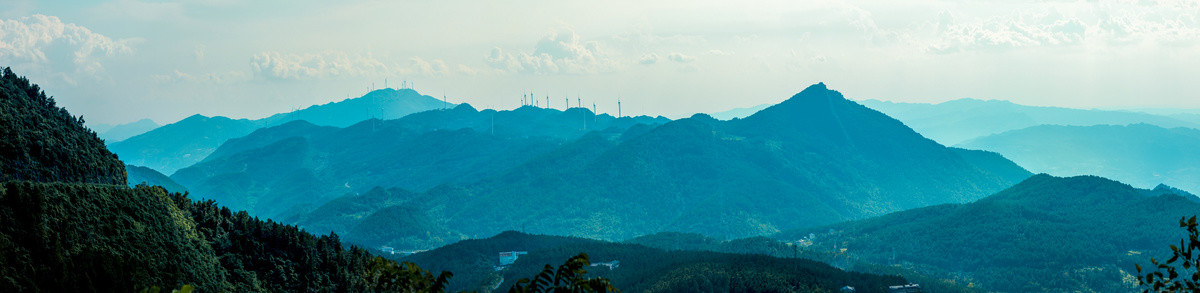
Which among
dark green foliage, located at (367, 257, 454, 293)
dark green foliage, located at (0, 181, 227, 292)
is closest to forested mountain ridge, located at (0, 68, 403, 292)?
dark green foliage, located at (0, 181, 227, 292)

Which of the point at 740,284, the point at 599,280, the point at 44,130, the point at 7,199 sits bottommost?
the point at 740,284

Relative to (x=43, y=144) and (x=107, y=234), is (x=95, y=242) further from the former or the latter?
(x=43, y=144)

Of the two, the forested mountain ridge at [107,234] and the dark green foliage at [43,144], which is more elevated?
the dark green foliage at [43,144]

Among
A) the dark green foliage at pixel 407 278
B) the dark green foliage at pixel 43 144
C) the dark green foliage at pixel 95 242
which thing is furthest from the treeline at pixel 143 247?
the dark green foliage at pixel 407 278

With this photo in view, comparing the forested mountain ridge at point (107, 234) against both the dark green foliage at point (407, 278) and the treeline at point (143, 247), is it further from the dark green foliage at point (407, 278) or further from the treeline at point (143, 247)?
the dark green foliage at point (407, 278)

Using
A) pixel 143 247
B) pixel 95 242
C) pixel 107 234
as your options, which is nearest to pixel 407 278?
pixel 95 242

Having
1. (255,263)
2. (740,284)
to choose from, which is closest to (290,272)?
(255,263)

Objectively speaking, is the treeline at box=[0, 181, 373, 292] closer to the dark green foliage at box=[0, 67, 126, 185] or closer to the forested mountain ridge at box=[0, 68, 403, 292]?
the forested mountain ridge at box=[0, 68, 403, 292]

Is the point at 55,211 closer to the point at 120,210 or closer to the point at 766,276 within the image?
the point at 120,210
